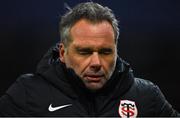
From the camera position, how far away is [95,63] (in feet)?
5.71

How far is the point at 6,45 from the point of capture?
3.00 m

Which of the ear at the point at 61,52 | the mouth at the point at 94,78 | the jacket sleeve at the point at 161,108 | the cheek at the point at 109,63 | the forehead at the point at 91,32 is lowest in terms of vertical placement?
the jacket sleeve at the point at 161,108

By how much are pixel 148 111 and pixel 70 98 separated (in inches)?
12.7

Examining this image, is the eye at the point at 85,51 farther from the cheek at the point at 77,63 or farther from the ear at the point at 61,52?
the ear at the point at 61,52

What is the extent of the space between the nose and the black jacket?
10 centimetres

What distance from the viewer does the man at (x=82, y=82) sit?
1.78 metres

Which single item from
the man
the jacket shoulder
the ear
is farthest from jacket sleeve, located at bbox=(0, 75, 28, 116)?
the jacket shoulder

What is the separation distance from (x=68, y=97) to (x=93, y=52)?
0.67 ft

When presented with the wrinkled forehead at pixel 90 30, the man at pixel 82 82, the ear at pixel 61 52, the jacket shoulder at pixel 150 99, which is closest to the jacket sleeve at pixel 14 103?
the man at pixel 82 82

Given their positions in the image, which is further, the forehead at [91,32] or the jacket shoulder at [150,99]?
the jacket shoulder at [150,99]

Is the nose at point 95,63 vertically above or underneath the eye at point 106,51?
underneath

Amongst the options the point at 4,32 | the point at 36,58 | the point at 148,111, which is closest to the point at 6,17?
the point at 4,32

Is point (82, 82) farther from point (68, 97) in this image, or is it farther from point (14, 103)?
point (14, 103)

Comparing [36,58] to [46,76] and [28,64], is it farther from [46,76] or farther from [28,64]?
[46,76]
